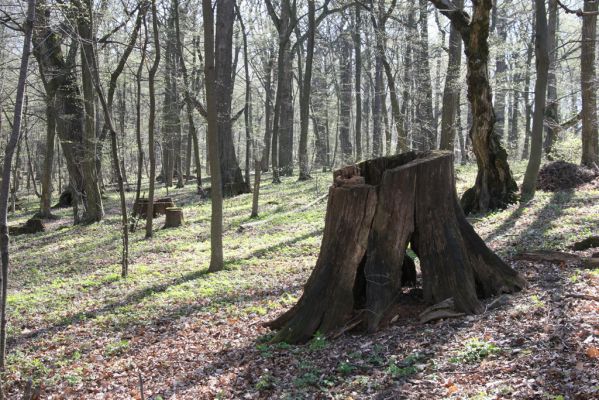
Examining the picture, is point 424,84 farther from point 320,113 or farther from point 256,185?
point 320,113

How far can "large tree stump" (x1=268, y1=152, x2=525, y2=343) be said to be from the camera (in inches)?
207

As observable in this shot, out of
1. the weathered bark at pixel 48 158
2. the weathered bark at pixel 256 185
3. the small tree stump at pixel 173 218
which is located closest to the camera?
the weathered bark at pixel 256 185

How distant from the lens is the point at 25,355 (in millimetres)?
6566

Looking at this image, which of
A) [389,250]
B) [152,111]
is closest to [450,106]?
[152,111]

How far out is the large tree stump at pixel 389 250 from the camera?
5270 mm

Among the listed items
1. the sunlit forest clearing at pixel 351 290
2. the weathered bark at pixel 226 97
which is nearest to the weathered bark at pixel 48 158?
the weathered bark at pixel 226 97

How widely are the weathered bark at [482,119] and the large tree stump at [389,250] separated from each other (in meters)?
6.05

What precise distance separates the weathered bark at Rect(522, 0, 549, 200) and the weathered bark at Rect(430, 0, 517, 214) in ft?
2.65

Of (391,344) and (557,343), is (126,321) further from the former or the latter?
(557,343)

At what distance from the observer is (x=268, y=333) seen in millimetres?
5922

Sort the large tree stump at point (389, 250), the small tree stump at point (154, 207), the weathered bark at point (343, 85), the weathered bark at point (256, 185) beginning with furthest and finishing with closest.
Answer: the weathered bark at point (343, 85) → the small tree stump at point (154, 207) → the weathered bark at point (256, 185) → the large tree stump at point (389, 250)

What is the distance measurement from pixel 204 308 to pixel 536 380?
518 cm

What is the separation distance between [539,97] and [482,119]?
7.36 ft

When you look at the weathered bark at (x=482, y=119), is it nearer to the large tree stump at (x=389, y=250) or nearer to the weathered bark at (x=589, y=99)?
the weathered bark at (x=589, y=99)
